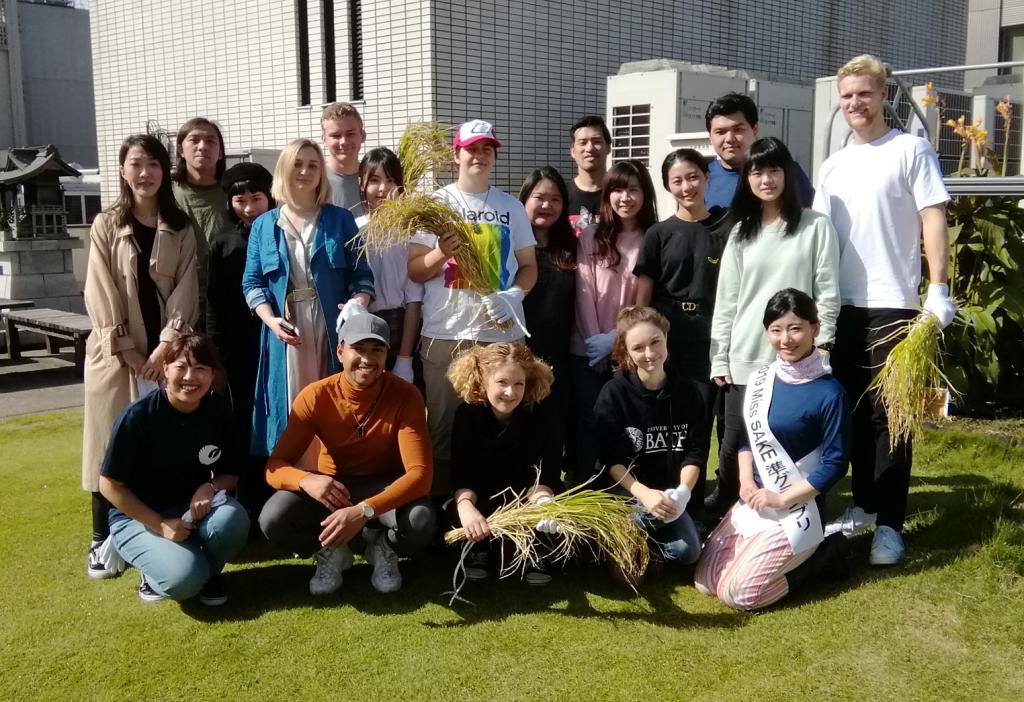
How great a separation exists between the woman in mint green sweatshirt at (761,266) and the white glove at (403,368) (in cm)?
134

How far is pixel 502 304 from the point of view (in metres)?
3.94

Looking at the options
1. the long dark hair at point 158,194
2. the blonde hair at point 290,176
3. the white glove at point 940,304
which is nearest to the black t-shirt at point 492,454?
the blonde hair at point 290,176

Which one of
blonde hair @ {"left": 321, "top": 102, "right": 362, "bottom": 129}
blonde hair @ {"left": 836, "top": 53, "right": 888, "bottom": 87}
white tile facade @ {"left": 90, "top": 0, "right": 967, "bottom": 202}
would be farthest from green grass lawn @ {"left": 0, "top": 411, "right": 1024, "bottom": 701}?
white tile facade @ {"left": 90, "top": 0, "right": 967, "bottom": 202}

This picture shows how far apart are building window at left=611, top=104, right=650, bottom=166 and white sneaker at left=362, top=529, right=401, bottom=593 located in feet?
17.7

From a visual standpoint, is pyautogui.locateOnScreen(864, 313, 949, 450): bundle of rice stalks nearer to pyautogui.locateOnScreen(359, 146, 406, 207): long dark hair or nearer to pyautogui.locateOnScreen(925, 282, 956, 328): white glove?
pyautogui.locateOnScreen(925, 282, 956, 328): white glove

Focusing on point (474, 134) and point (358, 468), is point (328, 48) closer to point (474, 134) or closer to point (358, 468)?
point (474, 134)

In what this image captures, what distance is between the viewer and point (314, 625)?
338 cm

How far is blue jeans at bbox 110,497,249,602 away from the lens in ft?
11.2

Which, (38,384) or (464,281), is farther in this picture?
(38,384)

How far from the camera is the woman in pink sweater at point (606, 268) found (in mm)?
4160

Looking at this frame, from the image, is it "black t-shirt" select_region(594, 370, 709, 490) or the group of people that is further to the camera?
"black t-shirt" select_region(594, 370, 709, 490)

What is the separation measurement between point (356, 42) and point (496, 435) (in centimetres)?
593

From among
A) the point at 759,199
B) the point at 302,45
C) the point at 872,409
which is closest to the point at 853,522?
the point at 872,409

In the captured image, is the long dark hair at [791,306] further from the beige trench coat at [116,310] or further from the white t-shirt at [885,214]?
the beige trench coat at [116,310]
